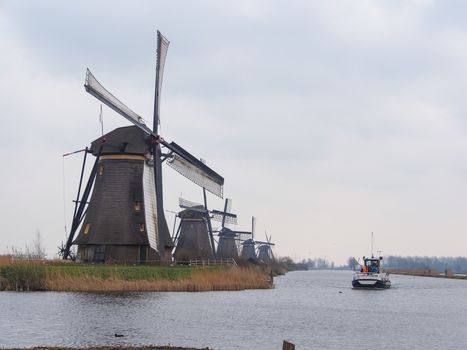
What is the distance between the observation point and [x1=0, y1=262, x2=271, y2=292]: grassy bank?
43156 mm

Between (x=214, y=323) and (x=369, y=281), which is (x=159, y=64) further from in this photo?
(x=214, y=323)

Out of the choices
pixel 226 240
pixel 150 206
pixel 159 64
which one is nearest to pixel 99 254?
pixel 150 206

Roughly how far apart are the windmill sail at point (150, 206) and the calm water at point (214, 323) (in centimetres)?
824

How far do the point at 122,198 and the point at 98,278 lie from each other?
9514 mm

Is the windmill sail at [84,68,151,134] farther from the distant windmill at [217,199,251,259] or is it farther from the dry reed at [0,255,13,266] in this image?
the distant windmill at [217,199,251,259]

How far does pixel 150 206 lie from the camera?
5403 cm

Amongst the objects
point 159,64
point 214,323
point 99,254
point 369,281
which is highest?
point 159,64

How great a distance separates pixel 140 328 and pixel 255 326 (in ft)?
17.8

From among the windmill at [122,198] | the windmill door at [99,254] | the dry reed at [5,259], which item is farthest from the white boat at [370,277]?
the dry reed at [5,259]

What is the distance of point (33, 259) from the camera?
48.9 metres

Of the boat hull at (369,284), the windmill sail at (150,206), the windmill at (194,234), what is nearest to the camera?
the windmill sail at (150,206)

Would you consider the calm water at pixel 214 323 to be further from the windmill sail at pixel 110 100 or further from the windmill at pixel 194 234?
the windmill at pixel 194 234

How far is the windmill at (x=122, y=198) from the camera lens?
52.1m

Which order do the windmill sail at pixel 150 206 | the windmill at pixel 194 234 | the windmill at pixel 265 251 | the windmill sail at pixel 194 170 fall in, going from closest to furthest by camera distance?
the windmill sail at pixel 150 206 → the windmill sail at pixel 194 170 → the windmill at pixel 194 234 → the windmill at pixel 265 251
